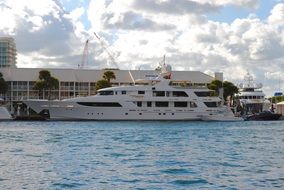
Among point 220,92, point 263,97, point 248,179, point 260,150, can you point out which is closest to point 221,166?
point 248,179

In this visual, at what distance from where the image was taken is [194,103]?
111 m

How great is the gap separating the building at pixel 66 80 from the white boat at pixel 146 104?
1626 inches

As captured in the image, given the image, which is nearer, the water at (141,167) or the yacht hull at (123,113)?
the water at (141,167)

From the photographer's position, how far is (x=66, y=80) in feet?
525

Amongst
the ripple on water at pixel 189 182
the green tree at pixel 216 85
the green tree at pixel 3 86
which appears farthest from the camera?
the green tree at pixel 216 85

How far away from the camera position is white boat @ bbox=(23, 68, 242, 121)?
4279 inches

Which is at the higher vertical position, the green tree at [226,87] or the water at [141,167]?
the green tree at [226,87]

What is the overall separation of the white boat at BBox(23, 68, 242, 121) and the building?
4131cm

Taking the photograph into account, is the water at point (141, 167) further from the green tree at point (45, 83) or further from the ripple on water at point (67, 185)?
the green tree at point (45, 83)

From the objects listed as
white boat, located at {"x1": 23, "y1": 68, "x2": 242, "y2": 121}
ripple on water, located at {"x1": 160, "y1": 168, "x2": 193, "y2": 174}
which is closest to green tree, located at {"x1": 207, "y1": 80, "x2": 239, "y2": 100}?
white boat, located at {"x1": 23, "y1": 68, "x2": 242, "y2": 121}

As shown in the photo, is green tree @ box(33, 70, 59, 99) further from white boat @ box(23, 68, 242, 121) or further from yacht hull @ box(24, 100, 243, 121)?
white boat @ box(23, 68, 242, 121)

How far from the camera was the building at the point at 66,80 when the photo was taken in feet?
515

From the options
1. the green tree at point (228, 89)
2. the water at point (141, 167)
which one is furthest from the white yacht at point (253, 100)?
the water at point (141, 167)

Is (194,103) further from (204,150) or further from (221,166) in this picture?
(221,166)
